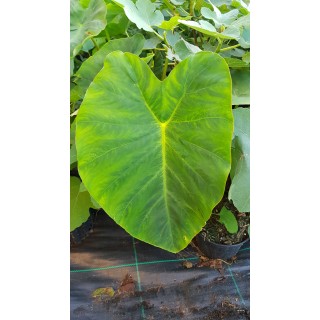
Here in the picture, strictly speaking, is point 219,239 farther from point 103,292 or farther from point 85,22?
point 85,22

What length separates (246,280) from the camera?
1490mm

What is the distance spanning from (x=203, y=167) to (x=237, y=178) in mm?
117

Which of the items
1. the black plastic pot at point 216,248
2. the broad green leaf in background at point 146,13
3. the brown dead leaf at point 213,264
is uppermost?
the broad green leaf in background at point 146,13

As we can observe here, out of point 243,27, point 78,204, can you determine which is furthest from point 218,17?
point 78,204

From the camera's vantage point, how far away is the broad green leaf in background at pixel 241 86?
960mm

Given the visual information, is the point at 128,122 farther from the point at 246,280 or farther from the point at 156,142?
the point at 246,280

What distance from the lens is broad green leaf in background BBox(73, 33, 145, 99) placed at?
0.91 m

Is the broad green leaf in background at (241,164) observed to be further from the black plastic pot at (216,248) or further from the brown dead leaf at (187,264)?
the brown dead leaf at (187,264)

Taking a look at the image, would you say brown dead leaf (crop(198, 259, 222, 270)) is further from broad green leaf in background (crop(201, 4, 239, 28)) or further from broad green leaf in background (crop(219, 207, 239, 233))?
broad green leaf in background (crop(201, 4, 239, 28))

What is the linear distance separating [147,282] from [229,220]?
0.41m

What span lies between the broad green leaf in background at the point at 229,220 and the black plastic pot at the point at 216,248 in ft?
0.40

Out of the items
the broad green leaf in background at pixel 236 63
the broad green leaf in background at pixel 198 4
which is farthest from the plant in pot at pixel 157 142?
the broad green leaf in background at pixel 198 4

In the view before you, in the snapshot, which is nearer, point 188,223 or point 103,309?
point 188,223
